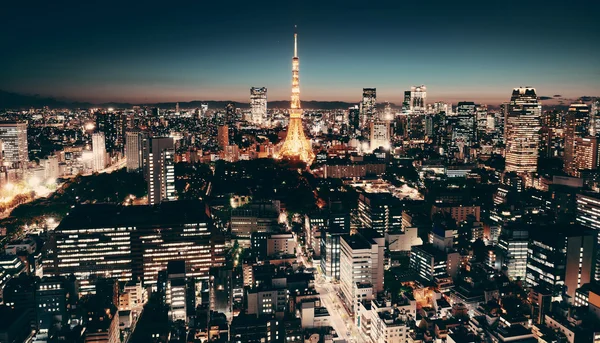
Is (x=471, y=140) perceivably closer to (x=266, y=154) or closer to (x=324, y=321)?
(x=266, y=154)

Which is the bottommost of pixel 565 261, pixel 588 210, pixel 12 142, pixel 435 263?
pixel 435 263

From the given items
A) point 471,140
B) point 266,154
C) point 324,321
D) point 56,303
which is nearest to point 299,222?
point 324,321

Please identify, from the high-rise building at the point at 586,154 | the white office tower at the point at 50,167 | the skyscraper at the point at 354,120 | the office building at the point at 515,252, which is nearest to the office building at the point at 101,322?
the office building at the point at 515,252

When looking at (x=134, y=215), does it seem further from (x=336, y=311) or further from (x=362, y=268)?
(x=362, y=268)

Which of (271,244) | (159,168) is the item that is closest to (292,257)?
(271,244)

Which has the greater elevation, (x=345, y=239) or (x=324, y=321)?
(x=345, y=239)

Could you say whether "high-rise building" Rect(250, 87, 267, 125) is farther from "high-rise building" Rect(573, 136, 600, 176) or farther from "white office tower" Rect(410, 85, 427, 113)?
"high-rise building" Rect(573, 136, 600, 176)

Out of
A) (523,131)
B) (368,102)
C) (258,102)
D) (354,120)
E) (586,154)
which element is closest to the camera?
(586,154)
